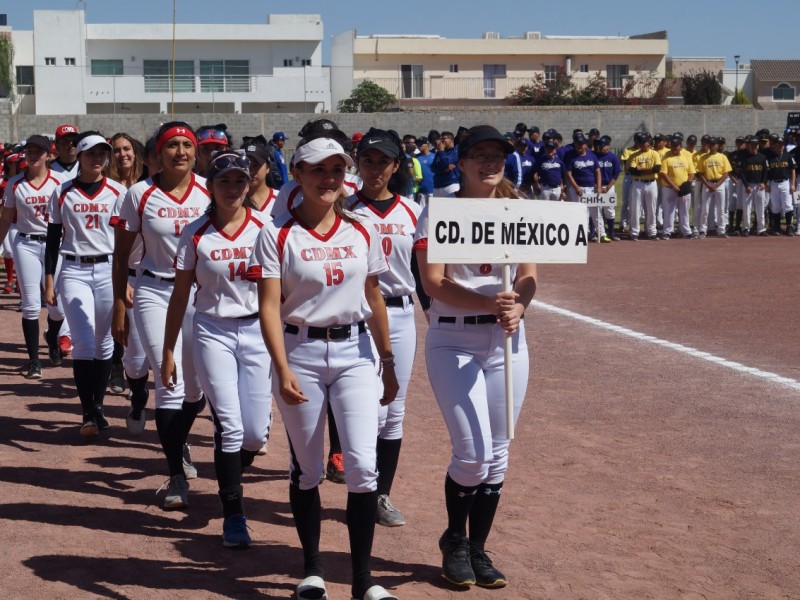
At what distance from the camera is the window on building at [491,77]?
78.1 m

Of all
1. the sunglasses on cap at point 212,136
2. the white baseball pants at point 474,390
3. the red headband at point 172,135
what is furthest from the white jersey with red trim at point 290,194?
the white baseball pants at point 474,390

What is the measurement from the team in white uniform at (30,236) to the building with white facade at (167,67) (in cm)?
5668

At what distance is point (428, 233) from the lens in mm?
5668

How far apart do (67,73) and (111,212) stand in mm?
60962

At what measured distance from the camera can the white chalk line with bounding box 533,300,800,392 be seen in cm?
1102

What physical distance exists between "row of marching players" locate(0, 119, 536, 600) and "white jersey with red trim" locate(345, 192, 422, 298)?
0.04ft

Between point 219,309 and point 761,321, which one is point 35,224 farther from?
point 761,321

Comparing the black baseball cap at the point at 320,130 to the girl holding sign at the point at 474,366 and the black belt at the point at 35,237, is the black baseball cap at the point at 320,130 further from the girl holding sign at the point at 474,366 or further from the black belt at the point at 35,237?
the black belt at the point at 35,237

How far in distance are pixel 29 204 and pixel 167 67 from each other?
62.6 m

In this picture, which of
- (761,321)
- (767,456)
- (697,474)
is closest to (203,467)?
(697,474)

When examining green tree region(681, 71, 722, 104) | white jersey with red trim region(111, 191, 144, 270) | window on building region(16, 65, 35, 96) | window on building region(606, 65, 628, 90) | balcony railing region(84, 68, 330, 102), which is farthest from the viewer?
window on building region(606, 65, 628, 90)

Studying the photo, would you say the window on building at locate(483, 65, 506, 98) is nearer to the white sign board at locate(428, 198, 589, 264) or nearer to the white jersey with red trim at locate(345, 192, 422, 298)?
the white jersey with red trim at locate(345, 192, 422, 298)

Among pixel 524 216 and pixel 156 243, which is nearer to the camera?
pixel 524 216

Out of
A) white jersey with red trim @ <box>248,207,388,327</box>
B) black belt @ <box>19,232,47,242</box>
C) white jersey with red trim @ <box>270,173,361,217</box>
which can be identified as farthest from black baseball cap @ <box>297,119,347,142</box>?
black belt @ <box>19,232,47,242</box>
